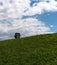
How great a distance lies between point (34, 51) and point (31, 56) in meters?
2.62

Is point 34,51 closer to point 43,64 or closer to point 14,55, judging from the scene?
point 14,55

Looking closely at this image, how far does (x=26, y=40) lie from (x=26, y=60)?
13037mm

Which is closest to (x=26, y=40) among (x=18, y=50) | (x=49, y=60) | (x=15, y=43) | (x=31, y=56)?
(x=15, y=43)

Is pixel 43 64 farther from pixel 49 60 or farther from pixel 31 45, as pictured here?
pixel 31 45

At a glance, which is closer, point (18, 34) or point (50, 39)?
point (50, 39)

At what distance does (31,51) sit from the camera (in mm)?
43625

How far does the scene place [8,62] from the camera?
39.7m

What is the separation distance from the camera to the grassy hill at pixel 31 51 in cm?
3872

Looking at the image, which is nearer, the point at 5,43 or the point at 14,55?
the point at 14,55

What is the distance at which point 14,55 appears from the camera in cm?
4300

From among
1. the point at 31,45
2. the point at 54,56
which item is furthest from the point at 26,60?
the point at 31,45

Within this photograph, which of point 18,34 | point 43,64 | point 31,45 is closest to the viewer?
point 43,64

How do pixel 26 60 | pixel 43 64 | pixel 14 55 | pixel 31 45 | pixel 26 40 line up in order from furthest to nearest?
pixel 26 40 < pixel 31 45 < pixel 14 55 < pixel 26 60 < pixel 43 64

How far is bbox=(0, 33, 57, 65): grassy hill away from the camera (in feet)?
127
